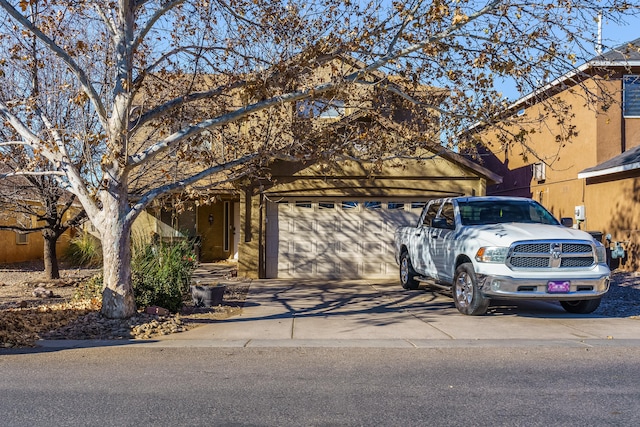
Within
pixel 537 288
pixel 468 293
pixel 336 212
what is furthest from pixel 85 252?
pixel 537 288

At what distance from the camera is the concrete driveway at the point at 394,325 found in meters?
8.48

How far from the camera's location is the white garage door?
52.2ft

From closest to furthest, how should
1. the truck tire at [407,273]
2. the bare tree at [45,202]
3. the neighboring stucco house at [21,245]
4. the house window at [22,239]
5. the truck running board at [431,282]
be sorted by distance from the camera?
the truck running board at [431,282] < the truck tire at [407,273] < the bare tree at [45,202] < the neighboring stucco house at [21,245] < the house window at [22,239]

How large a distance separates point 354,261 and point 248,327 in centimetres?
687

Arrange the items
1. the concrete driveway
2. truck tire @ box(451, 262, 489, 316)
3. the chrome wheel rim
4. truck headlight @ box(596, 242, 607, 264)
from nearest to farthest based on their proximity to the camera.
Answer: the concrete driveway < truck headlight @ box(596, 242, 607, 264) < truck tire @ box(451, 262, 489, 316) < the chrome wheel rim

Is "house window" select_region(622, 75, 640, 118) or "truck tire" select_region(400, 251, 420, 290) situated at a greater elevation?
"house window" select_region(622, 75, 640, 118)

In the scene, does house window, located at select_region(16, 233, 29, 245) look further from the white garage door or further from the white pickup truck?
the white pickup truck

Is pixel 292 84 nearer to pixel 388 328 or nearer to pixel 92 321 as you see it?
pixel 388 328

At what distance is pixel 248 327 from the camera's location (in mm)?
9430

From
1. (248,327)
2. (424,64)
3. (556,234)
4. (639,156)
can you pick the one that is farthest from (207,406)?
(639,156)

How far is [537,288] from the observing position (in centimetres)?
943

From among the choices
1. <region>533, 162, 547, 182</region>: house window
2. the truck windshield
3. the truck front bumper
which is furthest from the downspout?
<region>533, 162, 547, 182</region>: house window

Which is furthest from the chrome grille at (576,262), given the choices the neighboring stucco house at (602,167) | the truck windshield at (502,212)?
the neighboring stucco house at (602,167)

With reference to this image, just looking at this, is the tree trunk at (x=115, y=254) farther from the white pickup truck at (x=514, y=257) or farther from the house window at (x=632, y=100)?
the house window at (x=632, y=100)
